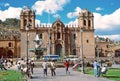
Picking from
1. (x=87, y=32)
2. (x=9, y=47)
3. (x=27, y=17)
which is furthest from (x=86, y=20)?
(x=9, y=47)

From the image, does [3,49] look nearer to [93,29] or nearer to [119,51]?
[93,29]

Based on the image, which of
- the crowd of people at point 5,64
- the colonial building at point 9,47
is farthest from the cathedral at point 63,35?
the crowd of people at point 5,64

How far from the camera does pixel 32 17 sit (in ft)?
300

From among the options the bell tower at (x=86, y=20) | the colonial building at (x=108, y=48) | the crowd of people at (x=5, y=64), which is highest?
the bell tower at (x=86, y=20)

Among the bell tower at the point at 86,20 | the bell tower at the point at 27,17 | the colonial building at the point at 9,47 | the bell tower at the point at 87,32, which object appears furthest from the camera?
the colonial building at the point at 9,47

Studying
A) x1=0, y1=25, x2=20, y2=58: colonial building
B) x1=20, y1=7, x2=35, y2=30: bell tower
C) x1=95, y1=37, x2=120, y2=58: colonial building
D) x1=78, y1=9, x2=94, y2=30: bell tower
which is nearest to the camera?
x1=20, y1=7, x2=35, y2=30: bell tower

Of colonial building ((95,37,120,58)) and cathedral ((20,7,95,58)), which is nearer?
cathedral ((20,7,95,58))

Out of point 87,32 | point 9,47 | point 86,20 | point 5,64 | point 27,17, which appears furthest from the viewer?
point 9,47

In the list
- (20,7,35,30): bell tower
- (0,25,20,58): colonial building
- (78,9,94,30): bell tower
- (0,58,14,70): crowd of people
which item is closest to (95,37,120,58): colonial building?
(78,9,94,30): bell tower

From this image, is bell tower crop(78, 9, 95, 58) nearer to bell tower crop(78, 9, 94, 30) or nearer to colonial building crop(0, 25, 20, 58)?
bell tower crop(78, 9, 94, 30)

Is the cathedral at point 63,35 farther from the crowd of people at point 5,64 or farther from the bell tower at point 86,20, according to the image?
the crowd of people at point 5,64

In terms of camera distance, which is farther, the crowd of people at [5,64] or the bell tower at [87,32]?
the bell tower at [87,32]

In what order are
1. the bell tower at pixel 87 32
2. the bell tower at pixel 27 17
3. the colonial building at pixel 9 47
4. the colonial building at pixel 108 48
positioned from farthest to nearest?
the colonial building at pixel 108 48, the colonial building at pixel 9 47, the bell tower at pixel 87 32, the bell tower at pixel 27 17

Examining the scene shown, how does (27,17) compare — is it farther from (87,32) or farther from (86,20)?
(87,32)
